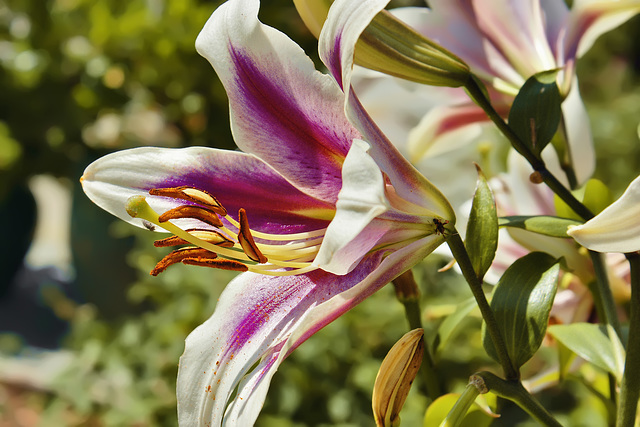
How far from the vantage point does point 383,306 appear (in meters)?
1.10

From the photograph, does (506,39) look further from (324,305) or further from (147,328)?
(147,328)

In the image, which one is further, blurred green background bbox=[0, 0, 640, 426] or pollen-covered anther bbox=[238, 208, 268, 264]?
blurred green background bbox=[0, 0, 640, 426]

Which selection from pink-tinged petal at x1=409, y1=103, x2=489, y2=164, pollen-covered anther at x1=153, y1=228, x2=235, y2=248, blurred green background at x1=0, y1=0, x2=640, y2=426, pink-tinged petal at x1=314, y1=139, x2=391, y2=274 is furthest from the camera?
blurred green background at x1=0, y1=0, x2=640, y2=426

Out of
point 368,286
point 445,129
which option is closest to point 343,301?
point 368,286

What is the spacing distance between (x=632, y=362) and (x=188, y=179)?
0.77ft

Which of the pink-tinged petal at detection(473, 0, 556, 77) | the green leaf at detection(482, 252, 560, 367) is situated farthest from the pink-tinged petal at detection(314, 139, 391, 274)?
the pink-tinged petal at detection(473, 0, 556, 77)

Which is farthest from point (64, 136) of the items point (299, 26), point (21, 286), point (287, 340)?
point (287, 340)

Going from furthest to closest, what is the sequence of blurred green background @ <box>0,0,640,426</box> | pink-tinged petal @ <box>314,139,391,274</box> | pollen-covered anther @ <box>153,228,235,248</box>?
blurred green background @ <box>0,0,640,426</box> < pollen-covered anther @ <box>153,228,235,248</box> < pink-tinged petal @ <box>314,139,391,274</box>

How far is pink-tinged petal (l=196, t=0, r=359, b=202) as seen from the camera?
0.30 metres

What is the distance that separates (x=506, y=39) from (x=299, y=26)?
1.34 m

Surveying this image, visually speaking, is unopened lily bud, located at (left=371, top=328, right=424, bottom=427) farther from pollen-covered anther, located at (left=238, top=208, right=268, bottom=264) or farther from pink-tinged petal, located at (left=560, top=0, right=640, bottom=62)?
pink-tinged petal, located at (left=560, top=0, right=640, bottom=62)

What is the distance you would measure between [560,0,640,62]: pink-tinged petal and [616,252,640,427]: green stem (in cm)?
15

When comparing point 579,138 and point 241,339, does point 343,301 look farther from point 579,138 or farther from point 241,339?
point 579,138

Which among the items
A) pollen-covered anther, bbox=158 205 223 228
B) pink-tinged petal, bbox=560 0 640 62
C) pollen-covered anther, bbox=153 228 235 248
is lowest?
pollen-covered anther, bbox=153 228 235 248
